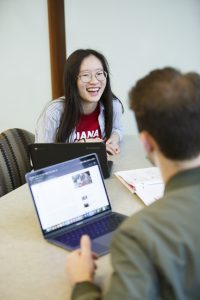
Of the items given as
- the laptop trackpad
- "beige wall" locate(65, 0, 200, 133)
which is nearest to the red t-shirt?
"beige wall" locate(65, 0, 200, 133)

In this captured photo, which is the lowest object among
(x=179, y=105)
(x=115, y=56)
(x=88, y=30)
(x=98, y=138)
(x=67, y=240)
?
(x=67, y=240)

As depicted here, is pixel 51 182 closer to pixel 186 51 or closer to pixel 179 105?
pixel 179 105

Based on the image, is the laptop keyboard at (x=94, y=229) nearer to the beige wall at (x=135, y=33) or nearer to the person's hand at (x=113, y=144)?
the person's hand at (x=113, y=144)

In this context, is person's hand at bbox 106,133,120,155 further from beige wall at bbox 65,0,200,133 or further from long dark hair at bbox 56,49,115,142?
beige wall at bbox 65,0,200,133

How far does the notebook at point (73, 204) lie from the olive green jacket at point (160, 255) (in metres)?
0.44

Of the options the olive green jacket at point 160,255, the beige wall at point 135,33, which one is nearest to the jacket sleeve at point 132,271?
the olive green jacket at point 160,255

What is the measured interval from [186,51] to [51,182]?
7.25 feet

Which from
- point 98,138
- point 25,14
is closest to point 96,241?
point 98,138

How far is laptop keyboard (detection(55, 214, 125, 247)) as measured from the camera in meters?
1.19

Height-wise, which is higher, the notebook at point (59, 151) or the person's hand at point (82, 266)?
the notebook at point (59, 151)

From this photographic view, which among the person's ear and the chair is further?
the chair

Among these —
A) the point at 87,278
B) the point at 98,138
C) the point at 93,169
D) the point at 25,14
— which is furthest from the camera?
the point at 25,14

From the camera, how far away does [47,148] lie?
162 centimetres

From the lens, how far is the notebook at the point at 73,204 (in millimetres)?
1198
